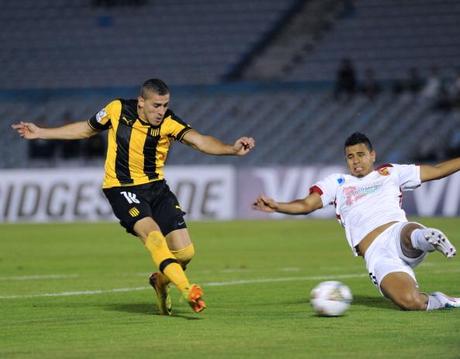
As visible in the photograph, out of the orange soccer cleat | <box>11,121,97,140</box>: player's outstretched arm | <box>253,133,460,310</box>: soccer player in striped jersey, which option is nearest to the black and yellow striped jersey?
<box>11,121,97,140</box>: player's outstretched arm

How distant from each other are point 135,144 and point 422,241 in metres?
2.67

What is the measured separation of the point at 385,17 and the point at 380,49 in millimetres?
1087

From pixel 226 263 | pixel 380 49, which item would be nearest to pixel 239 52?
pixel 380 49

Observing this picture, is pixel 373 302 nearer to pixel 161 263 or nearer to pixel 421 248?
pixel 421 248

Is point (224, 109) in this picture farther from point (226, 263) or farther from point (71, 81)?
point (226, 263)

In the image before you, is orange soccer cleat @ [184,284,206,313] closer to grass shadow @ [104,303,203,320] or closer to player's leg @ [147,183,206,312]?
grass shadow @ [104,303,203,320]

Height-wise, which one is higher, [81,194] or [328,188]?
[328,188]

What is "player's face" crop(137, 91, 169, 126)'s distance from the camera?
10375 millimetres

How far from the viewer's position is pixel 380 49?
35062 millimetres

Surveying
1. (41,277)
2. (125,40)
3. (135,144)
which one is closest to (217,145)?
(135,144)

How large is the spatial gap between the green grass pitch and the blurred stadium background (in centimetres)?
1050

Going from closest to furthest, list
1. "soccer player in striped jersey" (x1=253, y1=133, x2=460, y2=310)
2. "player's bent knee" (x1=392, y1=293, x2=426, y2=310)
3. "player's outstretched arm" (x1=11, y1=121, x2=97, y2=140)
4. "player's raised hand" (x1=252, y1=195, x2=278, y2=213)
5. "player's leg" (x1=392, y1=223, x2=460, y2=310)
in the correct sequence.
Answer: "player's raised hand" (x1=252, y1=195, x2=278, y2=213) < "player's leg" (x1=392, y1=223, x2=460, y2=310) < "player's bent knee" (x1=392, y1=293, x2=426, y2=310) < "soccer player in striped jersey" (x1=253, y1=133, x2=460, y2=310) < "player's outstretched arm" (x1=11, y1=121, x2=97, y2=140)

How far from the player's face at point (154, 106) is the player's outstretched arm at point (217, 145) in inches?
12.7

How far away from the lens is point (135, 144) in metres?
10.7
